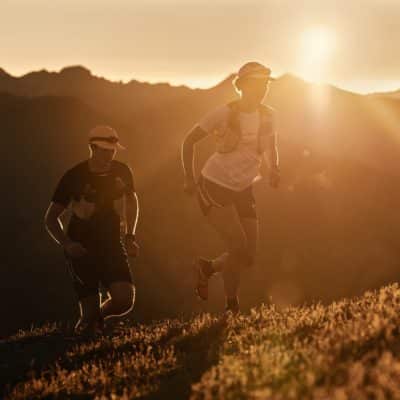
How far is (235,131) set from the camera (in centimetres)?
941

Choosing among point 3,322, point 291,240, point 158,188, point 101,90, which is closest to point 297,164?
point 291,240

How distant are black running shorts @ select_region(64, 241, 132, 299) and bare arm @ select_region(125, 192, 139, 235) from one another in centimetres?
29

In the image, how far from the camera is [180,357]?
7.67 meters

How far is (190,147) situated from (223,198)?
0.80 m

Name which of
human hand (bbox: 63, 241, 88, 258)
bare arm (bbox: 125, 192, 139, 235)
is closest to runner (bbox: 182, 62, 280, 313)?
bare arm (bbox: 125, 192, 139, 235)

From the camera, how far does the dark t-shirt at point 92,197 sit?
951 cm

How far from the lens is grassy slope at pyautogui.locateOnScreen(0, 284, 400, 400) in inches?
187

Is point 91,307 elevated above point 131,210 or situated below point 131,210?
below

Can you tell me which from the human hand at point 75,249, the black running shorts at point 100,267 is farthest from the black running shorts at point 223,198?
the human hand at point 75,249

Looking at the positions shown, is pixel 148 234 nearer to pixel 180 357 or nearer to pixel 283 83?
pixel 283 83

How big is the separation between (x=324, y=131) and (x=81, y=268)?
8964cm

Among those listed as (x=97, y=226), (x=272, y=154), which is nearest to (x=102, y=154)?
(x=97, y=226)

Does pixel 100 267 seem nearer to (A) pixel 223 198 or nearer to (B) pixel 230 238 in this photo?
(B) pixel 230 238

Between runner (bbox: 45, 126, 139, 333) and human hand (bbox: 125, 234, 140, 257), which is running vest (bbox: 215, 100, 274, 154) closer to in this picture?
runner (bbox: 45, 126, 139, 333)
